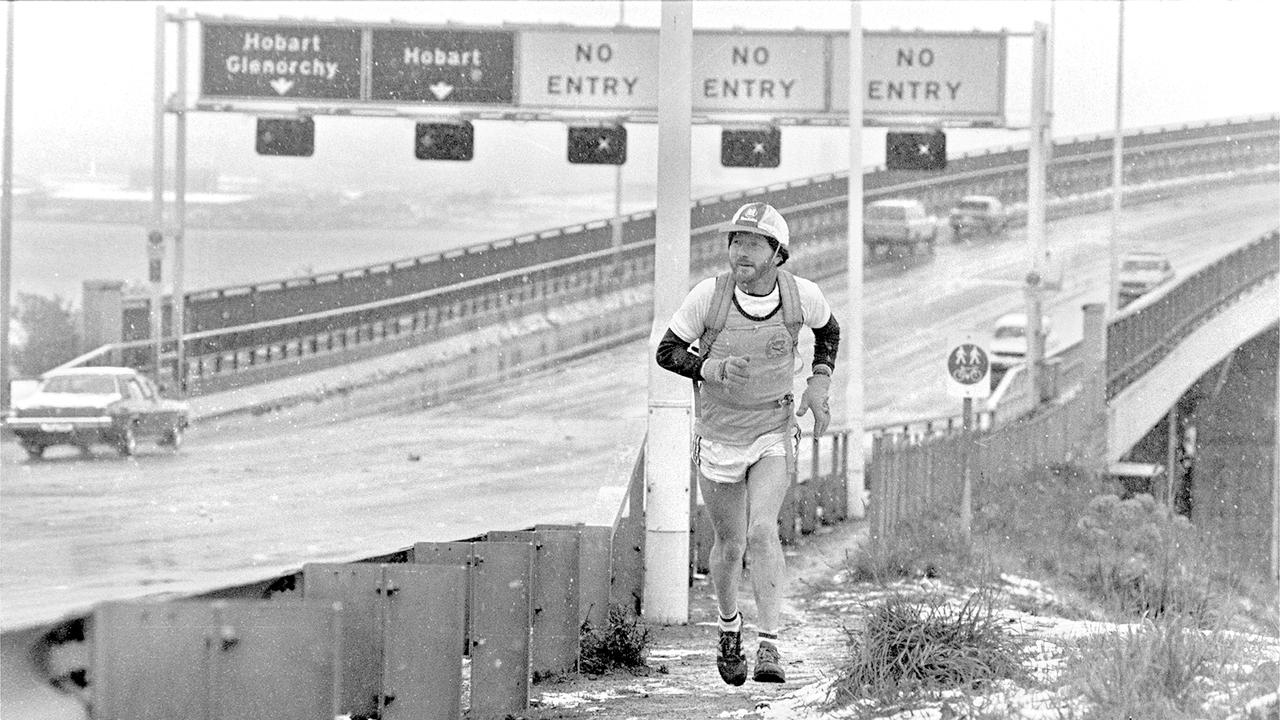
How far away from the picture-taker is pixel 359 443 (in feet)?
125

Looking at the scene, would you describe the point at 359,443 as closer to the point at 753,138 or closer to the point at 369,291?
the point at 753,138

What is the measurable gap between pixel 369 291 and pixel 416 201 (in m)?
46.7

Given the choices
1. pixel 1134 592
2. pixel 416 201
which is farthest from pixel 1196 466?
pixel 416 201

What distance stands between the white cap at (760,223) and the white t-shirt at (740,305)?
0.68 ft

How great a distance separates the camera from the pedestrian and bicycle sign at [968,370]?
72.8 ft

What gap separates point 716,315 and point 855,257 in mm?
19628

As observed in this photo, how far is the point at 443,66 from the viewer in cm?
3775

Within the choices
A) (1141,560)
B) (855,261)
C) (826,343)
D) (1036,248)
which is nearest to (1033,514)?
(855,261)

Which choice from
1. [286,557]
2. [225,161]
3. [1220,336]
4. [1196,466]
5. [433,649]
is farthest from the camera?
[225,161]

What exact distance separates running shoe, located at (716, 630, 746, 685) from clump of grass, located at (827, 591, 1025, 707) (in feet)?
1.33

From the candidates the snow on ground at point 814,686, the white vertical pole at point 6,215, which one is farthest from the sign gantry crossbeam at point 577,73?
the snow on ground at point 814,686

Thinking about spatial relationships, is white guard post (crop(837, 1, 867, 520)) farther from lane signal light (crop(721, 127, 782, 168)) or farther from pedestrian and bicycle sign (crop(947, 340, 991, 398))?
lane signal light (crop(721, 127, 782, 168))

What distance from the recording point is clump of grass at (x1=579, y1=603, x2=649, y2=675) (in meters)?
9.72

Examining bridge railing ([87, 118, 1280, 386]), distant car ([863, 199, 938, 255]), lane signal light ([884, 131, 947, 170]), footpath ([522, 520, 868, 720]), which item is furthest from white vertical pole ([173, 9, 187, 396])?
distant car ([863, 199, 938, 255])
